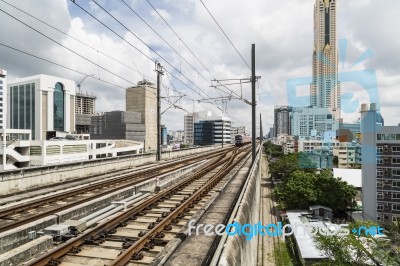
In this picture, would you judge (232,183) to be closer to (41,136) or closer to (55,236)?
(55,236)

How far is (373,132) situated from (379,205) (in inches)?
512

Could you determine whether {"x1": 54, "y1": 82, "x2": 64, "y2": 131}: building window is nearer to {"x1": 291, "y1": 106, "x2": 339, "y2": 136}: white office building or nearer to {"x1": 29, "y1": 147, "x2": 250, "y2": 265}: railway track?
{"x1": 29, "y1": 147, "x2": 250, "y2": 265}: railway track

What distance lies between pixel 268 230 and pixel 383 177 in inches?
1143

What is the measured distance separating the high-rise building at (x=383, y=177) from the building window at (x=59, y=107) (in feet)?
371

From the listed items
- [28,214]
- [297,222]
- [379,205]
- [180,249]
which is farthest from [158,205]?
[379,205]

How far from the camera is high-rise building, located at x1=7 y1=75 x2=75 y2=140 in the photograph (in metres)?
117

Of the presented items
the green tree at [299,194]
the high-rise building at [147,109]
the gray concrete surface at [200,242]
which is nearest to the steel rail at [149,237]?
the gray concrete surface at [200,242]

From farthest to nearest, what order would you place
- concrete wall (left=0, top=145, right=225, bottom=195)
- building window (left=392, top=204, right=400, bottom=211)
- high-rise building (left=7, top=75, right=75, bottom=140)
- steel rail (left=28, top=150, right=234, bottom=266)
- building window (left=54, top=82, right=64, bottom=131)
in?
building window (left=54, top=82, right=64, bottom=131), high-rise building (left=7, top=75, right=75, bottom=140), building window (left=392, top=204, right=400, bottom=211), concrete wall (left=0, top=145, right=225, bottom=195), steel rail (left=28, top=150, right=234, bottom=266)

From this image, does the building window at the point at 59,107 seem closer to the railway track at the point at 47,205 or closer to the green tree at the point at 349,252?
the railway track at the point at 47,205

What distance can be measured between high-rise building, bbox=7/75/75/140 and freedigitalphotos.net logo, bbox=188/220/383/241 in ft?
360

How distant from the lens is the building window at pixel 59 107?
12131 centimetres

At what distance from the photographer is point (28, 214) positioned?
1113 cm

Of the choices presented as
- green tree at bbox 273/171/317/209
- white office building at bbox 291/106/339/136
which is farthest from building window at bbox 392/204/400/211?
white office building at bbox 291/106/339/136

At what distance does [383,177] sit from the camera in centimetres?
5166
